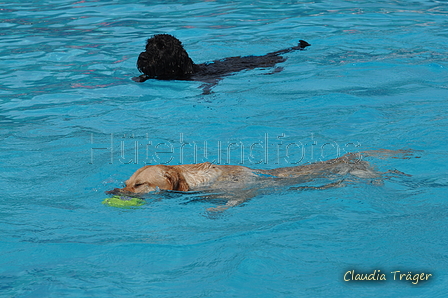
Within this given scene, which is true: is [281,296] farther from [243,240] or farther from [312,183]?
[312,183]

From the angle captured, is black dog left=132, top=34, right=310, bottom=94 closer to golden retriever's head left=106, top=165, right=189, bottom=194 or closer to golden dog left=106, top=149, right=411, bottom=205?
golden dog left=106, top=149, right=411, bottom=205

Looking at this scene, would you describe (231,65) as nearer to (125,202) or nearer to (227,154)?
(227,154)

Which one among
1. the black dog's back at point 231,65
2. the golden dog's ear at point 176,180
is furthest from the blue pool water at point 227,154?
the black dog's back at point 231,65

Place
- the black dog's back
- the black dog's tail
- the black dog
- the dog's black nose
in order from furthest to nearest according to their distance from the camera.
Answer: the dog's black nose, the black dog's tail, the black dog's back, the black dog

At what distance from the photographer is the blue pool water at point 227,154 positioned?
412 centimetres

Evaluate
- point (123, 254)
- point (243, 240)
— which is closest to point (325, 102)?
point (243, 240)

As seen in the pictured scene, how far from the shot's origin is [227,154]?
22.2ft

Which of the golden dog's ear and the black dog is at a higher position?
the black dog

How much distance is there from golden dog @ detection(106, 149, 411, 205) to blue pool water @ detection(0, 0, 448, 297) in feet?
0.46

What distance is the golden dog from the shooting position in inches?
190

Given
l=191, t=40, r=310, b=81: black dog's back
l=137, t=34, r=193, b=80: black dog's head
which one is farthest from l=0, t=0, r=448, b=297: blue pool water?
l=137, t=34, r=193, b=80: black dog's head

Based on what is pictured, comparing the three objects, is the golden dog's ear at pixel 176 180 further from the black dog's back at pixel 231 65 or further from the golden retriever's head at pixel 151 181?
the black dog's back at pixel 231 65

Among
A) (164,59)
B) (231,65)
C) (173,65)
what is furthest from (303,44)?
(164,59)

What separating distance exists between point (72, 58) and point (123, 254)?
8137 millimetres
